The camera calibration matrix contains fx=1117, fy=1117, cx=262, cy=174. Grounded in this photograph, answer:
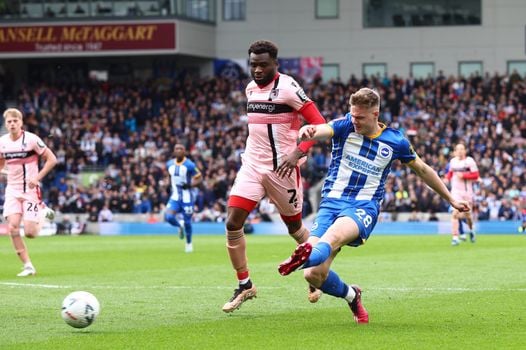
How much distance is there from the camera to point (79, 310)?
1022 cm

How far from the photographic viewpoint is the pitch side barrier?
35906 mm

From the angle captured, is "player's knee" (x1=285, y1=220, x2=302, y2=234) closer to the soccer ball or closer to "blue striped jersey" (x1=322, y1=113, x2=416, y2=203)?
"blue striped jersey" (x1=322, y1=113, x2=416, y2=203)

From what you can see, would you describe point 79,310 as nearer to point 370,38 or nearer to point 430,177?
point 430,177

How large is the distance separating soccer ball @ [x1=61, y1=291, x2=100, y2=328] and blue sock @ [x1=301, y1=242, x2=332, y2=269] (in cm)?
206

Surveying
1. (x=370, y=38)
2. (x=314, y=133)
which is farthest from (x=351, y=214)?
(x=370, y=38)

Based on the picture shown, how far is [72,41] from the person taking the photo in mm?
51344

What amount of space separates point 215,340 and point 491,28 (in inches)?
1706

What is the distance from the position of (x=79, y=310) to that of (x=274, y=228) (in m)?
28.4

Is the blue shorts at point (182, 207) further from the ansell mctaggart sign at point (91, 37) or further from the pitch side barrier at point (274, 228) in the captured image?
the ansell mctaggart sign at point (91, 37)

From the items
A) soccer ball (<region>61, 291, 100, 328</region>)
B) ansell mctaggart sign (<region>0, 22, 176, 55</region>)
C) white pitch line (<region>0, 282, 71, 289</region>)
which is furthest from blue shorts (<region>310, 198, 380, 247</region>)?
ansell mctaggart sign (<region>0, 22, 176, 55</region>)

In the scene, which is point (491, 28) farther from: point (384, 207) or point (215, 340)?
point (215, 340)

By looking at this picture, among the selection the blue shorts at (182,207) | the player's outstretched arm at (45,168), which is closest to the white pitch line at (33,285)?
the player's outstretched arm at (45,168)

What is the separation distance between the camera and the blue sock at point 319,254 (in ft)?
32.2

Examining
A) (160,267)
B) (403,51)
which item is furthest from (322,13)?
(160,267)
